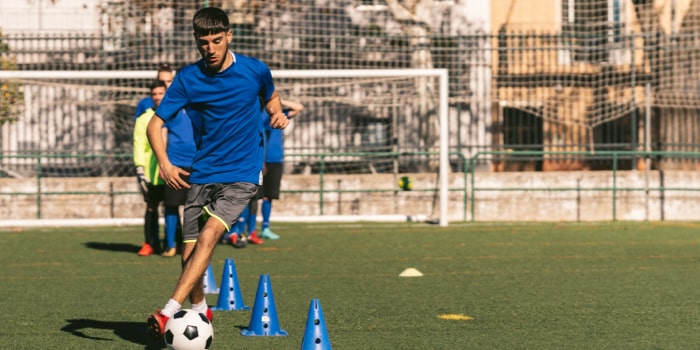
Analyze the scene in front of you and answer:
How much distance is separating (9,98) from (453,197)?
713cm

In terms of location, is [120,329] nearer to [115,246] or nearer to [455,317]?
[455,317]

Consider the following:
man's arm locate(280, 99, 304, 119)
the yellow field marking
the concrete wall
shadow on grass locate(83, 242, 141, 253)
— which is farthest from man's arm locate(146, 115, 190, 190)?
the concrete wall

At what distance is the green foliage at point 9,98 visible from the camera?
18781 mm

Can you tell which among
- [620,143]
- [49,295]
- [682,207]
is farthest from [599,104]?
[49,295]

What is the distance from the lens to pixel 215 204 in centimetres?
654

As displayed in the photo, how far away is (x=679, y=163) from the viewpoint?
20953mm

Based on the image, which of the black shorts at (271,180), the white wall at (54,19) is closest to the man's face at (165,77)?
the black shorts at (271,180)

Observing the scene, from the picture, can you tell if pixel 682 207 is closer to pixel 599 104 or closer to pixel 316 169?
pixel 599 104

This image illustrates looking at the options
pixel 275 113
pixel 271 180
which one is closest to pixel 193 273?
pixel 275 113

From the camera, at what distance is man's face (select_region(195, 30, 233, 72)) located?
247 inches

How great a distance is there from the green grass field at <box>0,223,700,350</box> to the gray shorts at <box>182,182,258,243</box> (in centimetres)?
64

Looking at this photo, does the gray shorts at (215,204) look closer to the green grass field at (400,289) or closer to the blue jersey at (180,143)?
the green grass field at (400,289)

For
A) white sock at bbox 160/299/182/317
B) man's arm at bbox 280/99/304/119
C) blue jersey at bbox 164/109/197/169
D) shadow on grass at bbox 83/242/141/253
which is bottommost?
shadow on grass at bbox 83/242/141/253

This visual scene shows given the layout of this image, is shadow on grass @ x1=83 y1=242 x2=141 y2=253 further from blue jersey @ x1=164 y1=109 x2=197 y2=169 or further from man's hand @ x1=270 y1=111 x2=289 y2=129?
man's hand @ x1=270 y1=111 x2=289 y2=129
